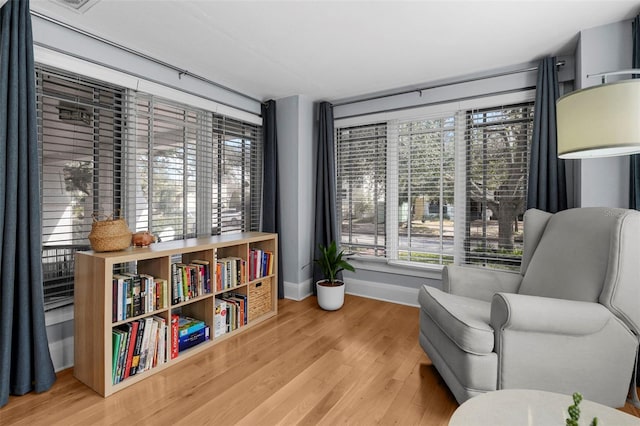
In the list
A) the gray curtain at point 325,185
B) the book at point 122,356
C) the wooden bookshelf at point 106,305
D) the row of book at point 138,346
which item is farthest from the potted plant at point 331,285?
the book at point 122,356

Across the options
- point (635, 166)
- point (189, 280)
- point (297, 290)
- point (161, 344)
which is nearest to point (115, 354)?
point (161, 344)

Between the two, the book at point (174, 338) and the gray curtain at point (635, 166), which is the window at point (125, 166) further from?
the gray curtain at point (635, 166)

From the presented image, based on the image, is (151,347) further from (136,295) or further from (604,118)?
(604,118)

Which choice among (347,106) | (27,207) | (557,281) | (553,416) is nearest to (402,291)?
(557,281)

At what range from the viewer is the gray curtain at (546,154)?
258 cm

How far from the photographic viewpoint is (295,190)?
3.76 m

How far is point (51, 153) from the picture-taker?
2195 mm

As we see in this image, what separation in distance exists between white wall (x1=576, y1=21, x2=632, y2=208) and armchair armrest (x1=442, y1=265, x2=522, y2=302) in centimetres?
75

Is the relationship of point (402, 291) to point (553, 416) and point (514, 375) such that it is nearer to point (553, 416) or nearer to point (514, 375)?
point (514, 375)

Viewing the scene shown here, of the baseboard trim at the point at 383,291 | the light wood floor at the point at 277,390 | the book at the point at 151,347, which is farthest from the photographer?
the baseboard trim at the point at 383,291

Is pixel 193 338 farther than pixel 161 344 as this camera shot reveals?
Yes

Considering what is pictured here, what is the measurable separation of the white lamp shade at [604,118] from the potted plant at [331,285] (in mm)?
2218

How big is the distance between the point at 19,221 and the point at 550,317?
2.81 meters

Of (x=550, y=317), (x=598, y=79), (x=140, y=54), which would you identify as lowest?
(x=550, y=317)
